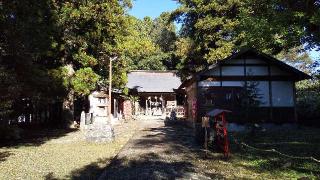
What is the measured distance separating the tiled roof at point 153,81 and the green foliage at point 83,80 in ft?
52.9

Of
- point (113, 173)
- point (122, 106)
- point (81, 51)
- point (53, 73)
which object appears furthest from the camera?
point (122, 106)

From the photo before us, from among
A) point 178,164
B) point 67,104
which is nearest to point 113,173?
point 178,164

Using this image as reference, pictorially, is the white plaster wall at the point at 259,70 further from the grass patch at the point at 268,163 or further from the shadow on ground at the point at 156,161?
the shadow on ground at the point at 156,161

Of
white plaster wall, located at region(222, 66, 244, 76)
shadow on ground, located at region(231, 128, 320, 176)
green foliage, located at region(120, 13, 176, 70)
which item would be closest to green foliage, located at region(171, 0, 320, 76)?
white plaster wall, located at region(222, 66, 244, 76)

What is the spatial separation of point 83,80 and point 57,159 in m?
11.6

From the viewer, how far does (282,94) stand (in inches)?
878

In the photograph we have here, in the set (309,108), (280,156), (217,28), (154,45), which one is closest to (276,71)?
(309,108)

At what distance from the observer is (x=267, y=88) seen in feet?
72.6

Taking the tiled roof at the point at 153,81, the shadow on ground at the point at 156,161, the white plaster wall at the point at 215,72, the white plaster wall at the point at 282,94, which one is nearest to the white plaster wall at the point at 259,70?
the white plaster wall at the point at 282,94

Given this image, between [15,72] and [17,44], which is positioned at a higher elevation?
[17,44]

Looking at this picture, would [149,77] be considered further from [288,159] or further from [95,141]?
[288,159]

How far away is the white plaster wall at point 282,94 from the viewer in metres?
22.2

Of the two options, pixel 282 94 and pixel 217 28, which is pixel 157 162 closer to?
pixel 282 94

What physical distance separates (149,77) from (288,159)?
33269 mm
